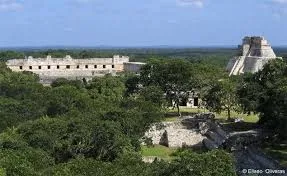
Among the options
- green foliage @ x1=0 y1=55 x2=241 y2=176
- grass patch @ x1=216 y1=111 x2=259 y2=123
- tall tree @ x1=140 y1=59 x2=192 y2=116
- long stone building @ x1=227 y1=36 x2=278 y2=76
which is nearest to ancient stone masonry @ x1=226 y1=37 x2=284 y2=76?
long stone building @ x1=227 y1=36 x2=278 y2=76

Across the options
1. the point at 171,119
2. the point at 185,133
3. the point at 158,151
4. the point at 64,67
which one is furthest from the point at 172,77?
the point at 64,67

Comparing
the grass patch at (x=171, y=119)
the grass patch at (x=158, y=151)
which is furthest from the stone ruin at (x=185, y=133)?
the grass patch at (x=171, y=119)

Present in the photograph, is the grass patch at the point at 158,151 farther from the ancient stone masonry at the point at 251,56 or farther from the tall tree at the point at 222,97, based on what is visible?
the ancient stone masonry at the point at 251,56

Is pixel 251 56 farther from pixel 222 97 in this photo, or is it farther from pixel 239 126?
pixel 239 126

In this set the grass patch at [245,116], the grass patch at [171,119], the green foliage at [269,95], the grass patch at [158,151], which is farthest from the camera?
the grass patch at [171,119]

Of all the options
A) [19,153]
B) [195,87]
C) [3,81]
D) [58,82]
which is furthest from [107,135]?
[58,82]

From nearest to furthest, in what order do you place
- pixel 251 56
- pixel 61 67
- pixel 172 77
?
1. pixel 172 77
2. pixel 251 56
3. pixel 61 67

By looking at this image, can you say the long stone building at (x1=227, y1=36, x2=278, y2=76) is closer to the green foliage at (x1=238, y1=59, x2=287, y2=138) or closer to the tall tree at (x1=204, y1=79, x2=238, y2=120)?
the tall tree at (x1=204, y1=79, x2=238, y2=120)

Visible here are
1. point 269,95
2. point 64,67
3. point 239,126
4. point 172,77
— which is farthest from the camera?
point 64,67

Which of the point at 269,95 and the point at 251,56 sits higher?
the point at 251,56
